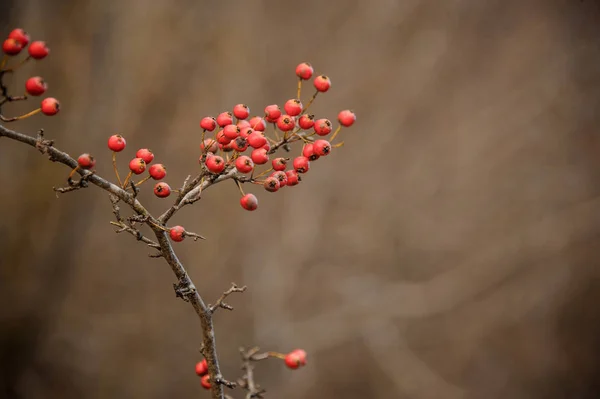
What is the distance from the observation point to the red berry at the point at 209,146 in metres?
0.49

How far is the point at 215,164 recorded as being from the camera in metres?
0.46

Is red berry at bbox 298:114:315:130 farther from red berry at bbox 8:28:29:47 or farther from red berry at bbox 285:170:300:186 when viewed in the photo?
red berry at bbox 8:28:29:47

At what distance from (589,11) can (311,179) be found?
105cm

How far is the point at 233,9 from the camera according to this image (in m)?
1.31

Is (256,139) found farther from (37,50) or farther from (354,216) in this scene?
(354,216)

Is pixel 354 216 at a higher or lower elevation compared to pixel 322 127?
higher

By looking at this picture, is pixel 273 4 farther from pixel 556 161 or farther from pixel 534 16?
pixel 556 161

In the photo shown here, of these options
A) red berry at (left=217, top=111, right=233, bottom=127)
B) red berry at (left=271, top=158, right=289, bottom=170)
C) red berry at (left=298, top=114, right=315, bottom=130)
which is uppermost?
red berry at (left=217, top=111, right=233, bottom=127)

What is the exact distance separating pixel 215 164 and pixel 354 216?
103 centimetres

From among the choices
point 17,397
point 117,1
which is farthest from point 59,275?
point 117,1

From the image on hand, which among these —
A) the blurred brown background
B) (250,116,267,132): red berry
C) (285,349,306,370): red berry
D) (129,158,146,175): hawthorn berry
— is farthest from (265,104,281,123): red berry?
the blurred brown background

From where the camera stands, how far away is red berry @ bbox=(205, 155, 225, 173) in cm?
46

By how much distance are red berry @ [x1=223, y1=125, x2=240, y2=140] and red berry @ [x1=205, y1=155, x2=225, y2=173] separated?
0.09 ft

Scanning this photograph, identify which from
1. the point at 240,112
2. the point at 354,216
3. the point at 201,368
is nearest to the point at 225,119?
the point at 240,112
